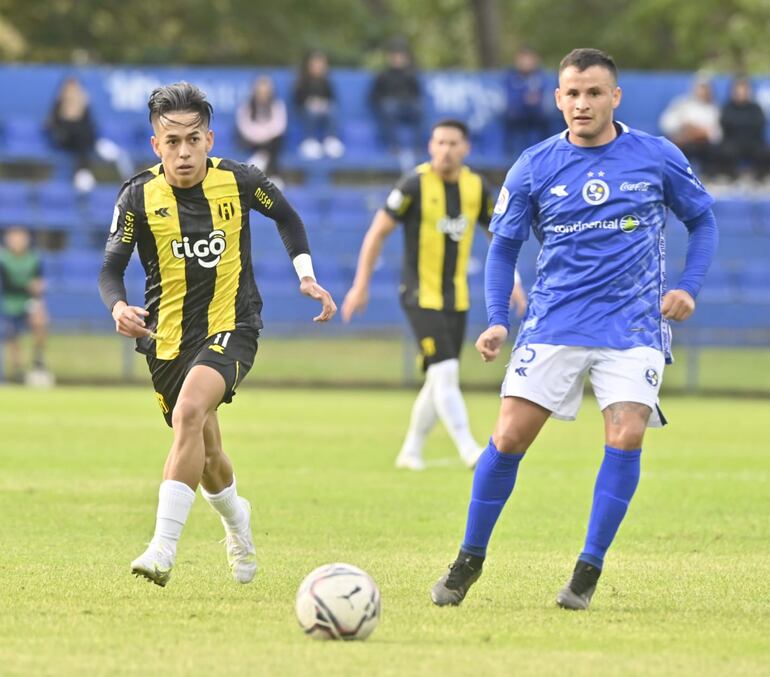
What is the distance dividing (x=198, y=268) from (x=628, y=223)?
6.31ft

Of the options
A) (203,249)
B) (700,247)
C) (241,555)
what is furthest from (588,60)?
(241,555)

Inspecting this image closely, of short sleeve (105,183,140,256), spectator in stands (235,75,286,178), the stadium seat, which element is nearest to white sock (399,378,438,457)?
short sleeve (105,183,140,256)

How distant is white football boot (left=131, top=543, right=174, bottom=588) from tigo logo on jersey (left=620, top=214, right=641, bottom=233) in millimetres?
2295

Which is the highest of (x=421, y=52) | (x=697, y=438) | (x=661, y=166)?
(x=421, y=52)

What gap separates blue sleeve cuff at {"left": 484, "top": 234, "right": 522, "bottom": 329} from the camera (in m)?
6.93

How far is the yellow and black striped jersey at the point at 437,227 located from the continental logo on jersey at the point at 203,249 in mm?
5227

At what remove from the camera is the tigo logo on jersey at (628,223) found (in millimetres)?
6773

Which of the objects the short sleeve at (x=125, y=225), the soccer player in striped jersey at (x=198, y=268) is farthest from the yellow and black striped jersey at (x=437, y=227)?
the short sleeve at (x=125, y=225)

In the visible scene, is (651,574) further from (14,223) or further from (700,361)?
(14,223)

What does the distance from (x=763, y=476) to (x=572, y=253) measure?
20.6 feet

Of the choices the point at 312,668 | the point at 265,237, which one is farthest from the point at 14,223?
the point at 312,668

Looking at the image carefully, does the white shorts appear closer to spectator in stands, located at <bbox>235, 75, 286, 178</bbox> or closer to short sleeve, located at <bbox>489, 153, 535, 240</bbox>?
short sleeve, located at <bbox>489, 153, 535, 240</bbox>

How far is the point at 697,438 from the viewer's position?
1597 centimetres

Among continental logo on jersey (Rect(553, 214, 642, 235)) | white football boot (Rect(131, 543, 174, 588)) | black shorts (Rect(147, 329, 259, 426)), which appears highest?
continental logo on jersey (Rect(553, 214, 642, 235))
